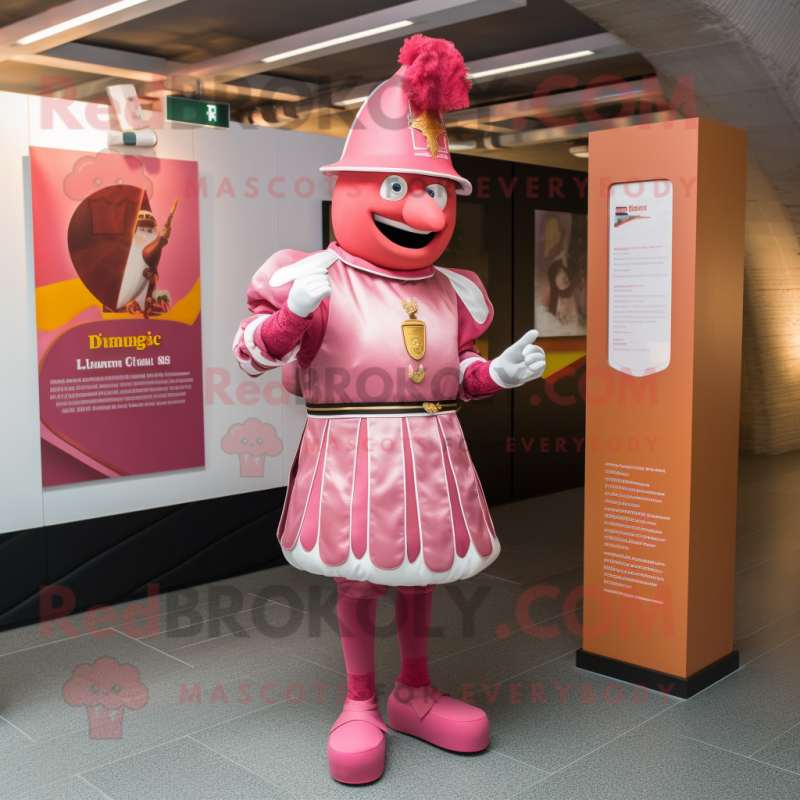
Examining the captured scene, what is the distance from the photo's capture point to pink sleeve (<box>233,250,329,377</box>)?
2.22 metres

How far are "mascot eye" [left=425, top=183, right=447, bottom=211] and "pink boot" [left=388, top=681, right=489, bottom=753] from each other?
1390 millimetres

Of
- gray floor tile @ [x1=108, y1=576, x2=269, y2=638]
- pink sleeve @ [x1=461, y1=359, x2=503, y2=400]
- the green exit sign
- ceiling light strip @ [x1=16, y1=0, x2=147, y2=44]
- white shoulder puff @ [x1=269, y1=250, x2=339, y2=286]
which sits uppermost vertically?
ceiling light strip @ [x1=16, y1=0, x2=147, y2=44]

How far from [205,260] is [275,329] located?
2044 mm

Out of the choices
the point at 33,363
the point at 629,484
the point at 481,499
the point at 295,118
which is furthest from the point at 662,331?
the point at 295,118

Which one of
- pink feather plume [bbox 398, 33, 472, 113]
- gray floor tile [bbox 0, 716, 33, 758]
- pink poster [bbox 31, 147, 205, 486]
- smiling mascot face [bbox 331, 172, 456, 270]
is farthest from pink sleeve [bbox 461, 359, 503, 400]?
pink poster [bbox 31, 147, 205, 486]

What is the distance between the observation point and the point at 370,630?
2572 mm

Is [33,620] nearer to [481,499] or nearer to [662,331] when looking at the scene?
[481,499]

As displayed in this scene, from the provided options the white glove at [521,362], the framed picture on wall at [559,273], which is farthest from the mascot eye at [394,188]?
the framed picture on wall at [559,273]

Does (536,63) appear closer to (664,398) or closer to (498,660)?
(664,398)

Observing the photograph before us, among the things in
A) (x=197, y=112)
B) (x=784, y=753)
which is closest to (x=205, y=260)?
(x=197, y=112)

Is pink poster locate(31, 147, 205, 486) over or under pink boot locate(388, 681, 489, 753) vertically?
over

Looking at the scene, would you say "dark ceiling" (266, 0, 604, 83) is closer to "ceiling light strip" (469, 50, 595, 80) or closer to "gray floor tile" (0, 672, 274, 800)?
"ceiling light strip" (469, 50, 595, 80)

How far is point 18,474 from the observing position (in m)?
3.62

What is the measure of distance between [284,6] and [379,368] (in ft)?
15.1
